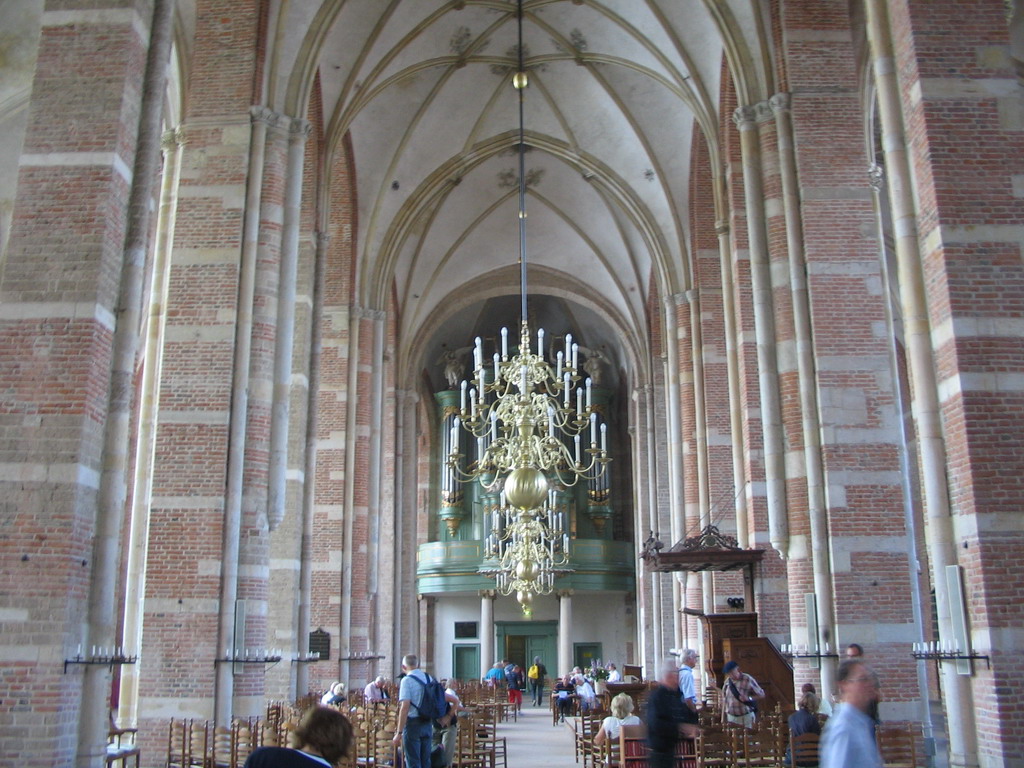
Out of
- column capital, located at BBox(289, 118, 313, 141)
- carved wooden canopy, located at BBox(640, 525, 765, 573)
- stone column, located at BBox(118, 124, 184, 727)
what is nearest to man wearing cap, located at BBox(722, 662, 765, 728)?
carved wooden canopy, located at BBox(640, 525, 765, 573)

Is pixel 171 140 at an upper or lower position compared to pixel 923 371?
upper

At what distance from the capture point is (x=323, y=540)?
20812 mm

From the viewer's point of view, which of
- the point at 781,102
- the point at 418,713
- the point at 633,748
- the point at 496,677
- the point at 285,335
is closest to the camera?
the point at 418,713

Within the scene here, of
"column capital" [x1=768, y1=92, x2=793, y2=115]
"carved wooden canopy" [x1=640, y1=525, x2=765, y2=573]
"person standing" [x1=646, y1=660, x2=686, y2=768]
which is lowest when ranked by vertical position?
"person standing" [x1=646, y1=660, x2=686, y2=768]

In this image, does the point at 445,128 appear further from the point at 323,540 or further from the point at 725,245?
the point at 323,540

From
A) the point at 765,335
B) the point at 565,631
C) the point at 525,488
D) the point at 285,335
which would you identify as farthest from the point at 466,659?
the point at 765,335

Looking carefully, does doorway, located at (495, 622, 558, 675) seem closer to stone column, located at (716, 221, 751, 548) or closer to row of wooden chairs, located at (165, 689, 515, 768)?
stone column, located at (716, 221, 751, 548)

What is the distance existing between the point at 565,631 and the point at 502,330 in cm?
1747

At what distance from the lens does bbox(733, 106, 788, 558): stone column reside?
1336 centimetres

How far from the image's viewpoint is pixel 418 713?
8.02 metres

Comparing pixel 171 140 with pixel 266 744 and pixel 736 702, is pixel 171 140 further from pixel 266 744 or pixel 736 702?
pixel 736 702

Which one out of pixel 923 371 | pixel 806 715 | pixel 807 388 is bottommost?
pixel 806 715

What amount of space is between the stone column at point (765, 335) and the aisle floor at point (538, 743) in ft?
14.3

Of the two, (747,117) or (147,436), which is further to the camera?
(747,117)
